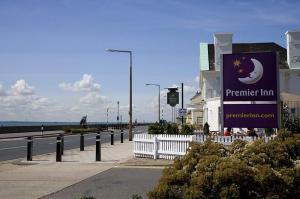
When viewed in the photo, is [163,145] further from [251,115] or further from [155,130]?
[251,115]

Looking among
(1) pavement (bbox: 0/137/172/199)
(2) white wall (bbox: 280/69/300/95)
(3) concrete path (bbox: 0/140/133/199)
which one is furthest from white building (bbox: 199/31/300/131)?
(3) concrete path (bbox: 0/140/133/199)

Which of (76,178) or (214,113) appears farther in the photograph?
(214,113)

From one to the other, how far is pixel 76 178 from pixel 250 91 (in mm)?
7828

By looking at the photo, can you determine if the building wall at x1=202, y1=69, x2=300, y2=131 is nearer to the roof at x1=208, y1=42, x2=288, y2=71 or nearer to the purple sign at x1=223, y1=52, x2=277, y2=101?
the roof at x1=208, y1=42, x2=288, y2=71

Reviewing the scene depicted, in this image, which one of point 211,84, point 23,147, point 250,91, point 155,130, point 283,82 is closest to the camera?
point 250,91

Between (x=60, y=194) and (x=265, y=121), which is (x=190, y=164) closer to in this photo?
(x=60, y=194)

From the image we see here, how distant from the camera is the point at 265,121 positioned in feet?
63.1

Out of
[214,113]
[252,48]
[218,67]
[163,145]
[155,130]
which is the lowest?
[163,145]

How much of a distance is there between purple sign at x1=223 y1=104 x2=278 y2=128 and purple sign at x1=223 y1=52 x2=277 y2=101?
1.01 ft

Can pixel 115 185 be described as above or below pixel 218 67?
below

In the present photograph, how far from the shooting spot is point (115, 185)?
13484 millimetres

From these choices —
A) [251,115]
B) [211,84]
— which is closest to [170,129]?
[251,115]

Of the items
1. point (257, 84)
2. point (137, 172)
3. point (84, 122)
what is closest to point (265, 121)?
point (257, 84)

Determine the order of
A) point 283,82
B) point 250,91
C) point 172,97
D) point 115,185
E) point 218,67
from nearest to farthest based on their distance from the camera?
1. point 115,185
2. point 250,91
3. point 172,97
4. point 283,82
5. point 218,67
